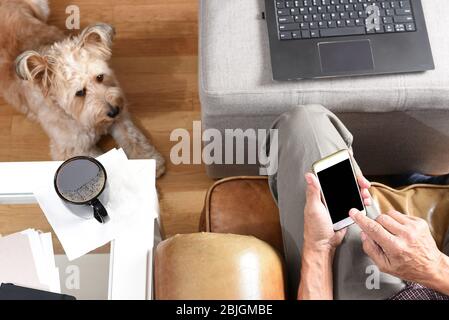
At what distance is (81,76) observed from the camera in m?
1.55

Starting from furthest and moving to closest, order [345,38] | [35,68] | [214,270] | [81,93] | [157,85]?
[157,85]
[81,93]
[35,68]
[345,38]
[214,270]

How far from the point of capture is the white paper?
0.99 m

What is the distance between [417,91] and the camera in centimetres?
123

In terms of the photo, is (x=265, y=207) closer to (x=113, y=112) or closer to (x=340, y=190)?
(x=340, y=190)

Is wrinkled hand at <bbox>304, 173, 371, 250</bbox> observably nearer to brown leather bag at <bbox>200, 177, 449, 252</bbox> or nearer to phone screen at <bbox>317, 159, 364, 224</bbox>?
phone screen at <bbox>317, 159, 364, 224</bbox>

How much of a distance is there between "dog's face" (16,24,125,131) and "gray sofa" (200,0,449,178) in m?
0.39

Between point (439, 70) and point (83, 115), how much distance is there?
1.07m

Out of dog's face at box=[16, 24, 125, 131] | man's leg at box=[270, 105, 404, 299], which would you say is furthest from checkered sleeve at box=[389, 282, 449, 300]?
dog's face at box=[16, 24, 125, 131]

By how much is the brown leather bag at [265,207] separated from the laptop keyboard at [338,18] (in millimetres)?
406

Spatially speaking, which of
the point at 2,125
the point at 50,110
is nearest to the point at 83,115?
the point at 50,110

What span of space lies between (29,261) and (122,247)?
0.60ft

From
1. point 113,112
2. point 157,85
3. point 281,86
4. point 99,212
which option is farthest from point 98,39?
point 99,212

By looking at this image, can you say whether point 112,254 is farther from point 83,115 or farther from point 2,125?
point 2,125

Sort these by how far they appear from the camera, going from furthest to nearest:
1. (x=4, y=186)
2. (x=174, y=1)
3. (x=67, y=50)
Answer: (x=174, y=1)
(x=67, y=50)
(x=4, y=186)
